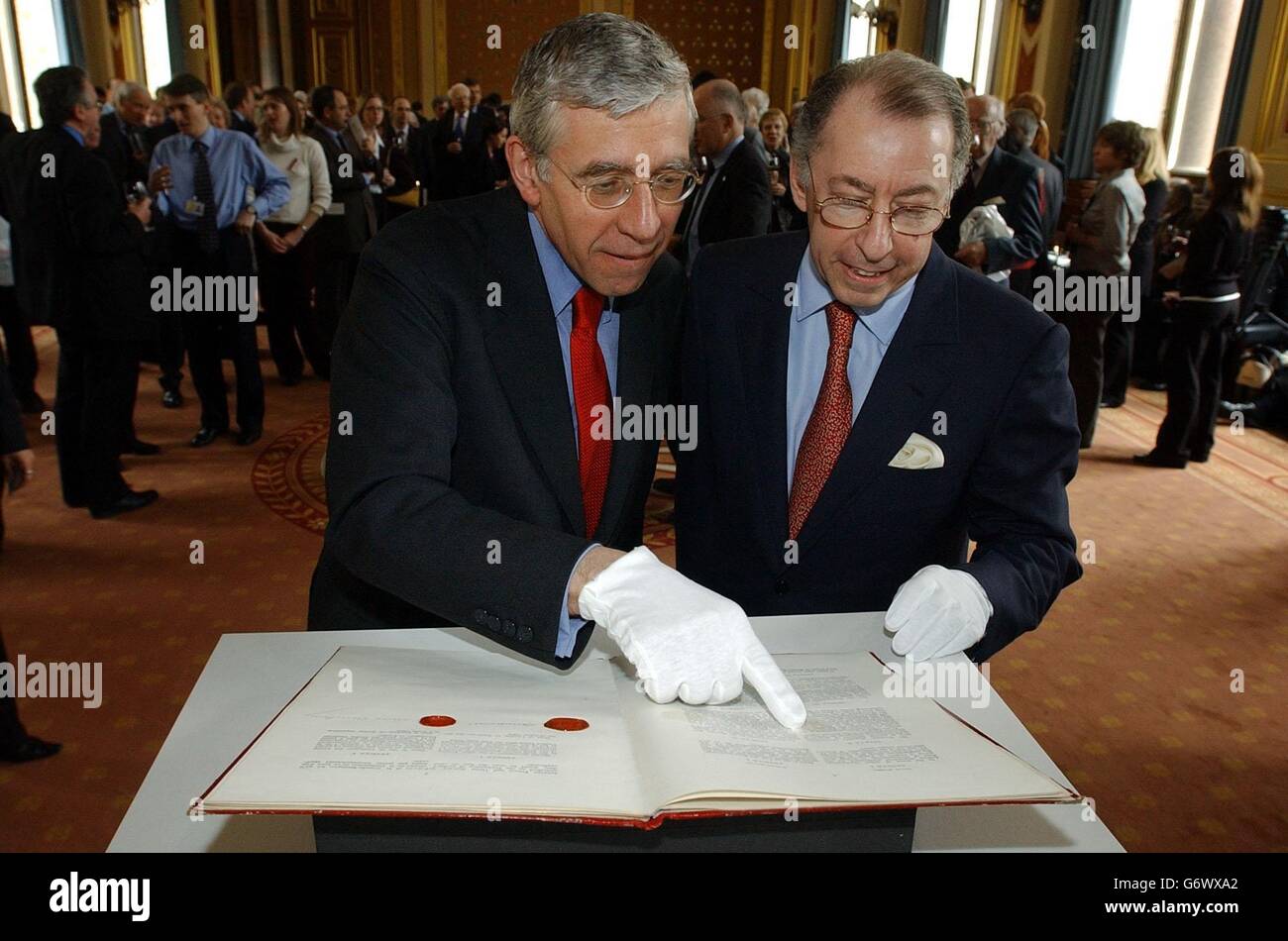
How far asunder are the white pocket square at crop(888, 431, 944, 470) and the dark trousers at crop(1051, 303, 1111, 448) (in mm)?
4088

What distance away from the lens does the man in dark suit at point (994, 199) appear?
415cm

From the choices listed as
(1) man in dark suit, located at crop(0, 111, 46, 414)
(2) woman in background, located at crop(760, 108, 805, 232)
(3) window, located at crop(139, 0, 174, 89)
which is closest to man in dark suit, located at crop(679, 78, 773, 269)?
(2) woman in background, located at crop(760, 108, 805, 232)

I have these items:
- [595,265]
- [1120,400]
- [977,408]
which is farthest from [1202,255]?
[595,265]

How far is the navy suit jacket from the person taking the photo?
56.7 inches

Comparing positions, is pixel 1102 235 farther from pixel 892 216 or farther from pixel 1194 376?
pixel 892 216

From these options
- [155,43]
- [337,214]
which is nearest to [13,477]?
[337,214]

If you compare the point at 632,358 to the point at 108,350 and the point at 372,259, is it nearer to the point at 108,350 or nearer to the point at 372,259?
the point at 372,259

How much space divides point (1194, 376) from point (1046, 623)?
234 centimetres

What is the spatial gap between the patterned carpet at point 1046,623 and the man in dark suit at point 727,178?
1.25m

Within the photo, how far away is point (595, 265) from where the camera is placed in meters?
1.29

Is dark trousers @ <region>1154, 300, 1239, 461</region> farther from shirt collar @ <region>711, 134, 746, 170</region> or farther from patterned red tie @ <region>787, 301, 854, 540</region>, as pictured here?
patterned red tie @ <region>787, 301, 854, 540</region>

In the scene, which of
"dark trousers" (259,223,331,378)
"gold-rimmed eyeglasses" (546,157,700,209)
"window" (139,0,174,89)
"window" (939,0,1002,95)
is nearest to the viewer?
"gold-rimmed eyeglasses" (546,157,700,209)

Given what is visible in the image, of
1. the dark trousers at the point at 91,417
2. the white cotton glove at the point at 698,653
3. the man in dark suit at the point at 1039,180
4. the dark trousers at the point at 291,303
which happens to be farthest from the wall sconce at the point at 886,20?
the white cotton glove at the point at 698,653

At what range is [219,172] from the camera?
482 cm
